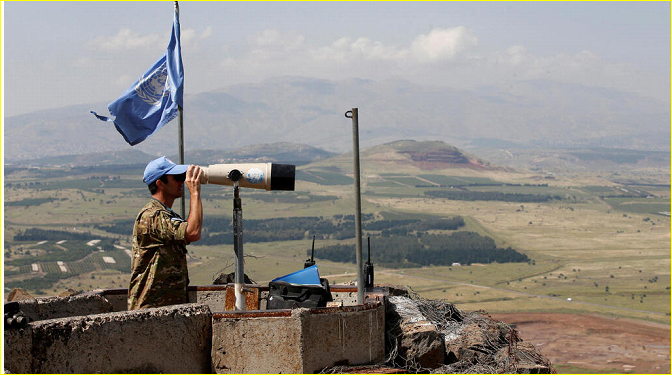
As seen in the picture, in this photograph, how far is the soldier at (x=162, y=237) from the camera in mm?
8781

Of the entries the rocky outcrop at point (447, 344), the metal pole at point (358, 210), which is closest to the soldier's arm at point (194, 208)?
the metal pole at point (358, 210)

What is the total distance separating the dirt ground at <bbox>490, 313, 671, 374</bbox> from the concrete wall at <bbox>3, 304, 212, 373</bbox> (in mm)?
80457

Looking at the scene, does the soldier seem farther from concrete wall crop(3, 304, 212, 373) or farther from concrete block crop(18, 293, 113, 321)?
concrete block crop(18, 293, 113, 321)

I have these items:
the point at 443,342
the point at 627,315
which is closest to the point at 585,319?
the point at 627,315

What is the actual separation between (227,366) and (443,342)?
4.15m

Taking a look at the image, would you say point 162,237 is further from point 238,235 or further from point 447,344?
point 447,344

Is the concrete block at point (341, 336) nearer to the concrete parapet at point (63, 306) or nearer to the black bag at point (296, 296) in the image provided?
the black bag at point (296, 296)

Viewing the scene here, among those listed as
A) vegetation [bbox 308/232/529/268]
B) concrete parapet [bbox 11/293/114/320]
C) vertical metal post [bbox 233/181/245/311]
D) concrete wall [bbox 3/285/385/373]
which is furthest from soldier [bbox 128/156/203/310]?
vegetation [bbox 308/232/529/268]

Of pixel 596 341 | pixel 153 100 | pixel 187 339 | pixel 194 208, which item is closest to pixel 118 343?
pixel 187 339

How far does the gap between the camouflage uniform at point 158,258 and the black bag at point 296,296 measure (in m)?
1.98

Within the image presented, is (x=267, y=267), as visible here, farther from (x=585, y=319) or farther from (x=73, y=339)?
(x=73, y=339)

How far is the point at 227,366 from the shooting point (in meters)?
10.1

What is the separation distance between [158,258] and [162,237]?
357 mm

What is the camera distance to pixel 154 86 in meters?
17.0
